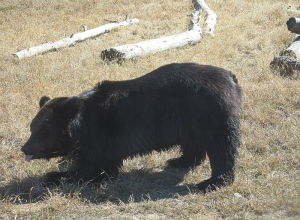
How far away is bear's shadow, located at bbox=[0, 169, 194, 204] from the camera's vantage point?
19.0 ft

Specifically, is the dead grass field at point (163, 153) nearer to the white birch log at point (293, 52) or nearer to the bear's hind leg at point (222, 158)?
the bear's hind leg at point (222, 158)

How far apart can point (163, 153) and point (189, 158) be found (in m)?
0.66

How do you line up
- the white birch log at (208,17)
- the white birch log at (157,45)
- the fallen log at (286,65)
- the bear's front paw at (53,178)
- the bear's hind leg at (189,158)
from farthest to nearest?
the white birch log at (208,17)
the white birch log at (157,45)
the fallen log at (286,65)
the bear's hind leg at (189,158)
the bear's front paw at (53,178)

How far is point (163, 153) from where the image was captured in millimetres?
7102

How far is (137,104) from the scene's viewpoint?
588cm

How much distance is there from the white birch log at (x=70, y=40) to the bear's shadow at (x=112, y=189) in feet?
22.8

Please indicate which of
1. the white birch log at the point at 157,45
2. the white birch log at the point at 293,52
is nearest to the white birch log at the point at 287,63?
→ the white birch log at the point at 293,52

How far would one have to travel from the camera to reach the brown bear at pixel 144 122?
5.70 m

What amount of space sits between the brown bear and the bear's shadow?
164 mm

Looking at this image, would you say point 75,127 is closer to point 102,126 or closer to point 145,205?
point 102,126

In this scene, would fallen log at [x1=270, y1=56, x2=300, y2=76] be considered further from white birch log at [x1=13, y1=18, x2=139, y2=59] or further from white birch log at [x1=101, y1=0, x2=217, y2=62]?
white birch log at [x1=13, y1=18, x2=139, y2=59]

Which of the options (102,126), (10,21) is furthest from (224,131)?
(10,21)

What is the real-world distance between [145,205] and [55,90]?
494 centimetres

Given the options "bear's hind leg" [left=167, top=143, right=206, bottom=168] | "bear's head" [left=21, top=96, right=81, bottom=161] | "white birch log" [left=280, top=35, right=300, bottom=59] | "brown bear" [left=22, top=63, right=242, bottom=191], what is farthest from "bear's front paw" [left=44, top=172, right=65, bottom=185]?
"white birch log" [left=280, top=35, right=300, bottom=59]
